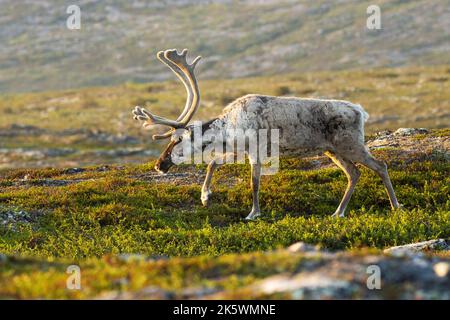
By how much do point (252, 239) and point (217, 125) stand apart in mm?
3590

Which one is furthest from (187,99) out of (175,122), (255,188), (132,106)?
(132,106)

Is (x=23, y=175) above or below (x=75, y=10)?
below

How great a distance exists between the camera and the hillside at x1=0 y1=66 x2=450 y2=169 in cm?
7981

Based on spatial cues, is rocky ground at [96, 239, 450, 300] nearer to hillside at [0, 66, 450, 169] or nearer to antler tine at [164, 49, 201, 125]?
antler tine at [164, 49, 201, 125]

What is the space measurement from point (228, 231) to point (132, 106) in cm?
11580

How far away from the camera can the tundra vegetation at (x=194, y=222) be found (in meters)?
7.44

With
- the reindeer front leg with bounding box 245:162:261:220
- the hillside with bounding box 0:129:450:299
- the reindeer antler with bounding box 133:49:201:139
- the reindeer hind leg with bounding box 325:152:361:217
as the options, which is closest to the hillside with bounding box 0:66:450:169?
the hillside with bounding box 0:129:450:299

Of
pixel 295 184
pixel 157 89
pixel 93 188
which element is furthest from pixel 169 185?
pixel 157 89

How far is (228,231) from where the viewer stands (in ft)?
47.2

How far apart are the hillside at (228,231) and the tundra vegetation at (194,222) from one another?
3 centimetres

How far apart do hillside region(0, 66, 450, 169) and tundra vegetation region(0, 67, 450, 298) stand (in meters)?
46.0

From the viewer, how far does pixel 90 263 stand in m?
8.46

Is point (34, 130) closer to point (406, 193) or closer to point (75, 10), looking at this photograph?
point (75, 10)

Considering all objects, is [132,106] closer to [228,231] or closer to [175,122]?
[175,122]
